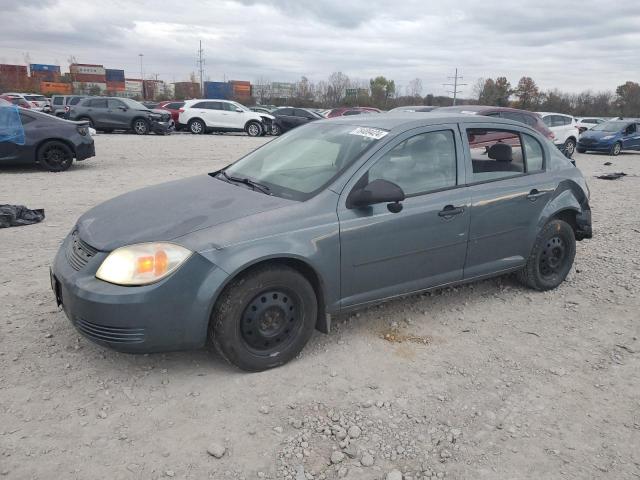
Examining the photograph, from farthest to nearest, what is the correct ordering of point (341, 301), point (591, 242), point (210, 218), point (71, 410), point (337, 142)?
point (591, 242)
point (337, 142)
point (341, 301)
point (210, 218)
point (71, 410)

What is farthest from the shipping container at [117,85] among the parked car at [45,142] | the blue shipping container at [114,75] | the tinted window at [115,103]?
the parked car at [45,142]

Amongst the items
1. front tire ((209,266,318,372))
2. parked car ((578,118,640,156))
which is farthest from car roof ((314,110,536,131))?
parked car ((578,118,640,156))

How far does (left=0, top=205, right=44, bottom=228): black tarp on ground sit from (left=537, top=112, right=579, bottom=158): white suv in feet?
55.3

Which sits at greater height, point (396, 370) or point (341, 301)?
point (341, 301)

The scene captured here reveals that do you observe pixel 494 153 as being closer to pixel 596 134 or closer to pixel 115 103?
pixel 596 134

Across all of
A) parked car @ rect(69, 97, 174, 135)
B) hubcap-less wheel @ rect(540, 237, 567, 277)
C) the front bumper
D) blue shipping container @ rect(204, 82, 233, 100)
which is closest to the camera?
the front bumper

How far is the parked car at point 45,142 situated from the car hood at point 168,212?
7.67 meters

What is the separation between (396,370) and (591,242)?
172 inches

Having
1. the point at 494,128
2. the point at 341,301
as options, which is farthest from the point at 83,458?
the point at 494,128

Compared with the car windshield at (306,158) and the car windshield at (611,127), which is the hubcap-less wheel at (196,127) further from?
the car windshield at (306,158)

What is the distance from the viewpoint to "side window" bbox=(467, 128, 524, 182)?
4152 millimetres

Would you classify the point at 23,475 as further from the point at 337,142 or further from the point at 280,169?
the point at 337,142

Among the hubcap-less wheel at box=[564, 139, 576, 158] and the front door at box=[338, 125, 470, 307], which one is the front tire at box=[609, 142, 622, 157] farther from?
the front door at box=[338, 125, 470, 307]

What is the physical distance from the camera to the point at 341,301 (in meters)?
3.50
